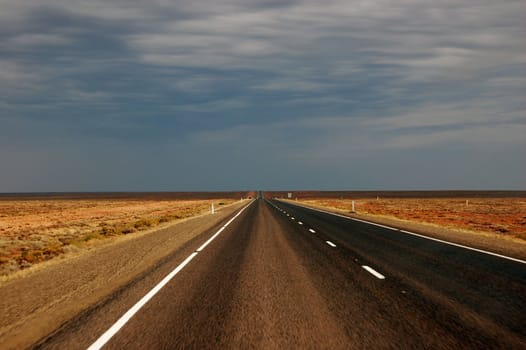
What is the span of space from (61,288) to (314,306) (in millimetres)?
4951

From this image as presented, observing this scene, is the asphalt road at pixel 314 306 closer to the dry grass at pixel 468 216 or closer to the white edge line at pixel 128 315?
the white edge line at pixel 128 315

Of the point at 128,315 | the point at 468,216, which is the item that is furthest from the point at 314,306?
the point at 468,216

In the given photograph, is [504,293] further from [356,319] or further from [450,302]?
[356,319]

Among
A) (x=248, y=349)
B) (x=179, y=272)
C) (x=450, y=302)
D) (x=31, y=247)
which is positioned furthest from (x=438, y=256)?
(x=31, y=247)

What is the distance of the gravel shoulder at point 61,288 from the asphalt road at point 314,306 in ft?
1.14

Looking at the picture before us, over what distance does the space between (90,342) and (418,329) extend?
3.79m

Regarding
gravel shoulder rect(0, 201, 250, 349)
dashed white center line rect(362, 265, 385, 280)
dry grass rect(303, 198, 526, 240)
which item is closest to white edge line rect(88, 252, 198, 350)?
gravel shoulder rect(0, 201, 250, 349)

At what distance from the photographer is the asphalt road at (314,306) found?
5.10 m

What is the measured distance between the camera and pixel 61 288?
8.57 metres

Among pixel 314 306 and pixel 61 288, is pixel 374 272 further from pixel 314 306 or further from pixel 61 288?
pixel 61 288

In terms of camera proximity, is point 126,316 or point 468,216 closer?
point 126,316

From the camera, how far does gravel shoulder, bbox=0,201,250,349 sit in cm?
593

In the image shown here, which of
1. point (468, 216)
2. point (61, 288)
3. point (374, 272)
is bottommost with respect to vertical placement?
point (468, 216)

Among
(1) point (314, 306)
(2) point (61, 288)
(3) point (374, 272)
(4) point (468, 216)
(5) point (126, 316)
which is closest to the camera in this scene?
(5) point (126, 316)
